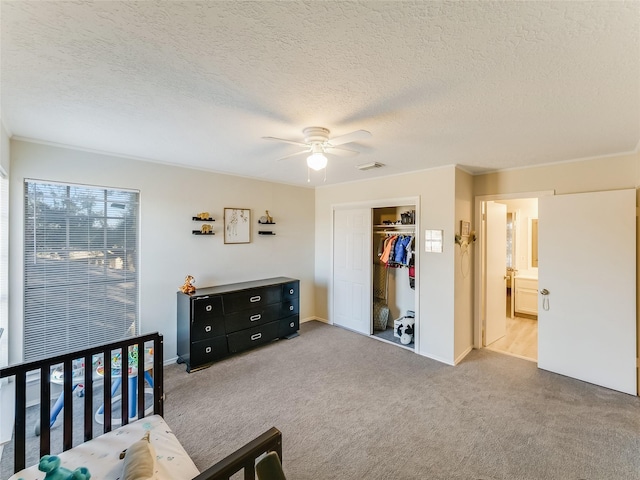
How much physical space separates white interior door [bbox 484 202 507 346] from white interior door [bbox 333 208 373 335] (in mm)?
1630

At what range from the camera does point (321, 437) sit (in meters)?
2.20

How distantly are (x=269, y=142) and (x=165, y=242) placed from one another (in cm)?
190

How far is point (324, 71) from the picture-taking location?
147 centimetres

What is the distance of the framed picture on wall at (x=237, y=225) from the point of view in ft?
13.2

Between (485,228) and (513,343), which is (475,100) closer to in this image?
(485,228)

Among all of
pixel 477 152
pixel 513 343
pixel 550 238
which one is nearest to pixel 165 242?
pixel 477 152

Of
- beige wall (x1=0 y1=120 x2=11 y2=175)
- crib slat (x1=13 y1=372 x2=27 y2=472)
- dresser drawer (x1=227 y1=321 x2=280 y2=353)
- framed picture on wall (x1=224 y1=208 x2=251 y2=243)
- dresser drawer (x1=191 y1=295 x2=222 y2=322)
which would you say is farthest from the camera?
framed picture on wall (x1=224 y1=208 x2=251 y2=243)

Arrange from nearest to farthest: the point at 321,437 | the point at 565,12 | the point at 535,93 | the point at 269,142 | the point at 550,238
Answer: the point at 565,12 → the point at 535,93 → the point at 321,437 → the point at 269,142 → the point at 550,238

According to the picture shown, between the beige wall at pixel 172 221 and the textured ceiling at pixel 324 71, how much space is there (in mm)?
374

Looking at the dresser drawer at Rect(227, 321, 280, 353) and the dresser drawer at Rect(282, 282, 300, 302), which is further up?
the dresser drawer at Rect(282, 282, 300, 302)

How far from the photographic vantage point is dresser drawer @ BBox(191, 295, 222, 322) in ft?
10.7

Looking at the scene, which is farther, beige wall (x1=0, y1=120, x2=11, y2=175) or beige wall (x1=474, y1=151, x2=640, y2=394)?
beige wall (x1=474, y1=151, x2=640, y2=394)

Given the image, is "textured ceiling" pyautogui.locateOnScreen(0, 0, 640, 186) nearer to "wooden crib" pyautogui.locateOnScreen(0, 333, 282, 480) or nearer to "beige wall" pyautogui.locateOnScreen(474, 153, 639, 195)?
"beige wall" pyautogui.locateOnScreen(474, 153, 639, 195)

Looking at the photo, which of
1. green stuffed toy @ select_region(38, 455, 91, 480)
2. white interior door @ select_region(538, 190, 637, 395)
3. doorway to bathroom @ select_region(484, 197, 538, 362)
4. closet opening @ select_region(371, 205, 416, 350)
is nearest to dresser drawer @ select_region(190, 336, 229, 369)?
green stuffed toy @ select_region(38, 455, 91, 480)
